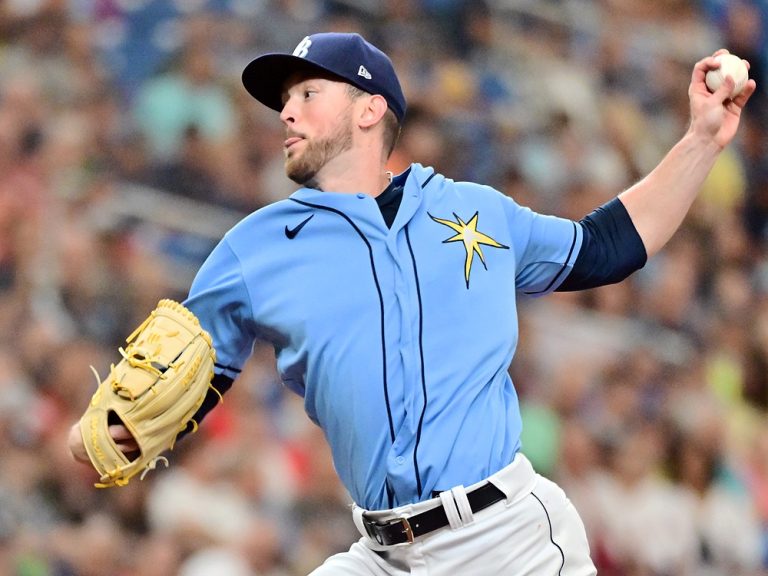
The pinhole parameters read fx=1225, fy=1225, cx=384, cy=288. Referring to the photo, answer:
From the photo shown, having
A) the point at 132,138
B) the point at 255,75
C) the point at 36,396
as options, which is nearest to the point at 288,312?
the point at 255,75

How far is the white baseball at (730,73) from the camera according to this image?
130 inches

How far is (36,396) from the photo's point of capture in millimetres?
5082

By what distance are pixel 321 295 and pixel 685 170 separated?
1.09m

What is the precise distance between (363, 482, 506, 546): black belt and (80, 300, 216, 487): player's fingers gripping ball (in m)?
0.55

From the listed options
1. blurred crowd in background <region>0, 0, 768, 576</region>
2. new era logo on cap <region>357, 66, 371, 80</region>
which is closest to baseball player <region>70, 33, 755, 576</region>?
new era logo on cap <region>357, 66, 371, 80</region>

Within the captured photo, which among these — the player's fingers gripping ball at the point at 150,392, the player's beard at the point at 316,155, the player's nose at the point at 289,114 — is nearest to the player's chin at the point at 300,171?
the player's beard at the point at 316,155

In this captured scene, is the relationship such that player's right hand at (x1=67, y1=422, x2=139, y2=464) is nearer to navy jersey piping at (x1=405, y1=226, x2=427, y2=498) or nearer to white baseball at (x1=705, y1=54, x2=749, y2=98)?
navy jersey piping at (x1=405, y1=226, x2=427, y2=498)

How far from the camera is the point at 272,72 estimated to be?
3.30 metres

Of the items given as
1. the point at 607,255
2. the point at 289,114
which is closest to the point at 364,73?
the point at 289,114

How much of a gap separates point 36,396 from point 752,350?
181 inches

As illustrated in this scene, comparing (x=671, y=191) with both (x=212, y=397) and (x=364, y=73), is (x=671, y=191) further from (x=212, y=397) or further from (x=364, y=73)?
(x=212, y=397)

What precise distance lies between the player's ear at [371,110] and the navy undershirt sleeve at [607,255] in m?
0.64

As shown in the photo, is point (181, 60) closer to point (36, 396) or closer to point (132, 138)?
point (132, 138)

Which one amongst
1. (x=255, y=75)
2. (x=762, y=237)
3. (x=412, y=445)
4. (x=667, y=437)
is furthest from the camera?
(x=762, y=237)
